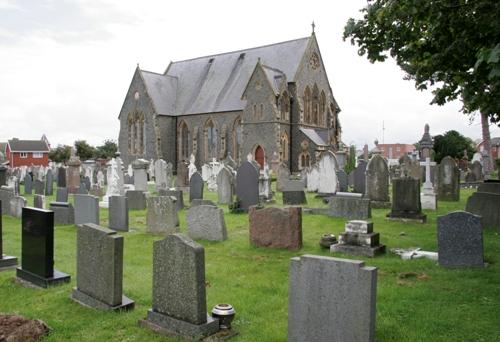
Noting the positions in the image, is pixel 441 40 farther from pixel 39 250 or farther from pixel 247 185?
pixel 247 185

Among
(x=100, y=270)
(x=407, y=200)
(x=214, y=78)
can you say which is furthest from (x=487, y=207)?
(x=214, y=78)

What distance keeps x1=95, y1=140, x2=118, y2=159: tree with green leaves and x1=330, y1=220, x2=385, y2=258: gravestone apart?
6600 centimetres

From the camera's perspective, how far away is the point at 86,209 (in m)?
11.2

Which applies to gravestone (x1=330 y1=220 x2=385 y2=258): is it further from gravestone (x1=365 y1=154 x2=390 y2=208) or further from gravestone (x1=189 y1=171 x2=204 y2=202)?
gravestone (x1=189 y1=171 x2=204 y2=202)

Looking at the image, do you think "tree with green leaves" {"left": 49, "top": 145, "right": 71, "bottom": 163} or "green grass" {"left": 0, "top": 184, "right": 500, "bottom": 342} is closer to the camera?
"green grass" {"left": 0, "top": 184, "right": 500, "bottom": 342}

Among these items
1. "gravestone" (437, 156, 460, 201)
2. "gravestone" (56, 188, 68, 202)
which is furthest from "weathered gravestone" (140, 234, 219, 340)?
"gravestone" (437, 156, 460, 201)

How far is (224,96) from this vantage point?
40000 mm

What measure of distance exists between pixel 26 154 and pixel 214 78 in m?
39.5

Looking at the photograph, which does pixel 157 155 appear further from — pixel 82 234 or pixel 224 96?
pixel 82 234

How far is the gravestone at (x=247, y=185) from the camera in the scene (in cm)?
1365

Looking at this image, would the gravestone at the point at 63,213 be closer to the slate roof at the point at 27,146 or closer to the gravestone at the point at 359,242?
the gravestone at the point at 359,242

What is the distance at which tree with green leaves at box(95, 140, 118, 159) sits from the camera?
7081 cm

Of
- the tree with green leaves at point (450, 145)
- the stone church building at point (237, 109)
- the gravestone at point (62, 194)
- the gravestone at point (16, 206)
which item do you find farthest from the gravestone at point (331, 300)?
the tree with green leaves at point (450, 145)

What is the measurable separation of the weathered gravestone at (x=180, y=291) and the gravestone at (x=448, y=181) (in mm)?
13896
